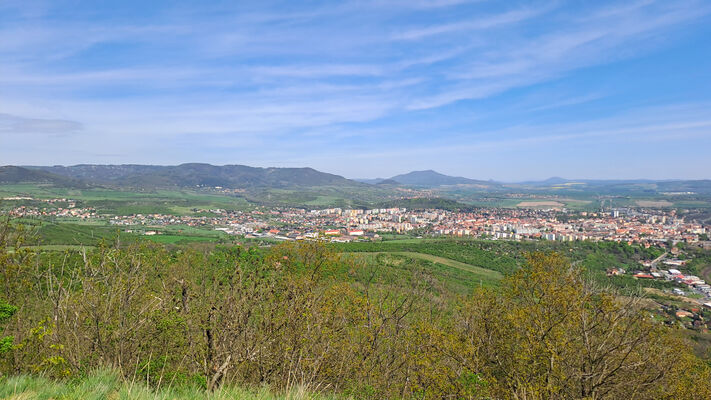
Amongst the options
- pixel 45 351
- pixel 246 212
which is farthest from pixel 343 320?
pixel 246 212

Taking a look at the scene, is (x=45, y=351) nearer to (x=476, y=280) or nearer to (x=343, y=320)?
(x=343, y=320)

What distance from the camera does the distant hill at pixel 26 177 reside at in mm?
126938

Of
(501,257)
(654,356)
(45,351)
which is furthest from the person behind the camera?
(501,257)

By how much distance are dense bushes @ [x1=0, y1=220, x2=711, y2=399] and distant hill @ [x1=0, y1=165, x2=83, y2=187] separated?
159480 millimetres

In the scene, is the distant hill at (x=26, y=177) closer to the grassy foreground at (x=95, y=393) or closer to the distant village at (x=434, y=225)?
the distant village at (x=434, y=225)

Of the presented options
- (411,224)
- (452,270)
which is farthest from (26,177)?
(452,270)

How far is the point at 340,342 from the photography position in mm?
10086

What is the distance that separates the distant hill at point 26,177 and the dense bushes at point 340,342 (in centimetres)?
15948

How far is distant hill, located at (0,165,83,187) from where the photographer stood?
12694 centimetres

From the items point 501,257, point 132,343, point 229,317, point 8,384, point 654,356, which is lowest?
point 501,257

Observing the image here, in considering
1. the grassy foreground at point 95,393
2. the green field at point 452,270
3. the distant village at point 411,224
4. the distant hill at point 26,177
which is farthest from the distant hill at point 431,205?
the grassy foreground at point 95,393

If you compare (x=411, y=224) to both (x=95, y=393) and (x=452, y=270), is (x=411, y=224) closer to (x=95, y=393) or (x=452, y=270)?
A: (x=452, y=270)

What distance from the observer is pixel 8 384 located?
3.96 meters

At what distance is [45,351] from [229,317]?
495 cm
